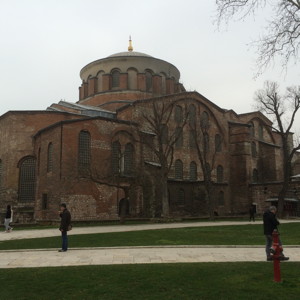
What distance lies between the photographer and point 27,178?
1228 inches

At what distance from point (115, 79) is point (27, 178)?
14.9 meters

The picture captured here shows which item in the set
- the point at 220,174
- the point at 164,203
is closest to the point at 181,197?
the point at 164,203

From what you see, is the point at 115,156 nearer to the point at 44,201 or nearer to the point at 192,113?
the point at 44,201

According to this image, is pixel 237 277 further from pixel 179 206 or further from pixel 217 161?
pixel 217 161

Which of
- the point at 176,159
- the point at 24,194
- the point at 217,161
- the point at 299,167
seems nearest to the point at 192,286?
the point at 24,194

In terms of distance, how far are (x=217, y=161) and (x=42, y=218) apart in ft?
63.8

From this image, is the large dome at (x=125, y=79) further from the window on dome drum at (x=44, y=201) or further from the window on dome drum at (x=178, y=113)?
the window on dome drum at (x=44, y=201)

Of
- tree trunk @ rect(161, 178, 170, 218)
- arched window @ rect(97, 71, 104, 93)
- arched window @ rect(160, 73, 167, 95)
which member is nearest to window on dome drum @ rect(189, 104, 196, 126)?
arched window @ rect(160, 73, 167, 95)

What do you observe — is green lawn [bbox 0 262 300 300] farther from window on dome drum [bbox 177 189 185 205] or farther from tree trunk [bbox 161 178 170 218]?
window on dome drum [bbox 177 189 185 205]

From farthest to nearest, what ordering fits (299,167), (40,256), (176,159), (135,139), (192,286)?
(299,167)
(176,159)
(135,139)
(40,256)
(192,286)

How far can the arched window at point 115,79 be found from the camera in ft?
130

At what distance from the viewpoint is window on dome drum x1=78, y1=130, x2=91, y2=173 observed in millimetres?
27578

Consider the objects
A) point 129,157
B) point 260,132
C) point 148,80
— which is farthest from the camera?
point 260,132

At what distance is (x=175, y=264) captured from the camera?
8805mm
